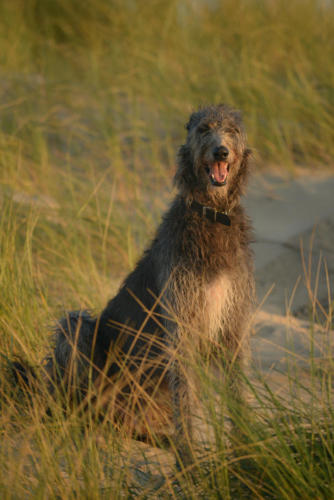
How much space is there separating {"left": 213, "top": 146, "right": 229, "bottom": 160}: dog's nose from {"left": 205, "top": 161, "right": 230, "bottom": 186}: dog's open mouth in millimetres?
48

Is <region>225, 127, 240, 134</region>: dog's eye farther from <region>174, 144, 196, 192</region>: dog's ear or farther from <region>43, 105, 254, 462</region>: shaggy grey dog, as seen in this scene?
<region>174, 144, 196, 192</region>: dog's ear

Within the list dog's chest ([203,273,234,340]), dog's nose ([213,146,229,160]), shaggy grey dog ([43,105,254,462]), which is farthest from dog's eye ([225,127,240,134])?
dog's chest ([203,273,234,340])

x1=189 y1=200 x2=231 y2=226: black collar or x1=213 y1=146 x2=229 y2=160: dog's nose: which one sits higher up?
x1=213 y1=146 x2=229 y2=160: dog's nose

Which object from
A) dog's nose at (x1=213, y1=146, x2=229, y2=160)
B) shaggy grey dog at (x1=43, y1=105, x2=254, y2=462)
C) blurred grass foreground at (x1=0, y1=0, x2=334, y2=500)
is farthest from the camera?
shaggy grey dog at (x1=43, y1=105, x2=254, y2=462)

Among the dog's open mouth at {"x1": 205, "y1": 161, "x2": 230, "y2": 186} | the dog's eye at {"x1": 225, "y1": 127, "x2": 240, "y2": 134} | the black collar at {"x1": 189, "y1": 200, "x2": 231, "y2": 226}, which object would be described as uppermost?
the dog's eye at {"x1": 225, "y1": 127, "x2": 240, "y2": 134}

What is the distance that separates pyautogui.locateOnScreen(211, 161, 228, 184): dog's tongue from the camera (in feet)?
10.00

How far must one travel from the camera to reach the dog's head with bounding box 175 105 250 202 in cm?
304

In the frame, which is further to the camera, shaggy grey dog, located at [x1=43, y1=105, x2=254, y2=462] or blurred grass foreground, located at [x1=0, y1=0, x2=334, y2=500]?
shaggy grey dog, located at [x1=43, y1=105, x2=254, y2=462]

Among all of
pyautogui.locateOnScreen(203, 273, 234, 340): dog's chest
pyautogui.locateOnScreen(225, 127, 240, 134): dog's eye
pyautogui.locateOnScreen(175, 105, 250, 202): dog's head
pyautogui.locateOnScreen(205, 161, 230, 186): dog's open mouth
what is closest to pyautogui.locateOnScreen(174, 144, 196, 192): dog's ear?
pyautogui.locateOnScreen(175, 105, 250, 202): dog's head

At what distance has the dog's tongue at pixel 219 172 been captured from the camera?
3.05 m

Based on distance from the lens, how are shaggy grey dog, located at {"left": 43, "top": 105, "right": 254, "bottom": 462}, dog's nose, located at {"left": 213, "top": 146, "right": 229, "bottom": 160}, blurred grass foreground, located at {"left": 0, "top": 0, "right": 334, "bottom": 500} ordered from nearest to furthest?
1. blurred grass foreground, located at {"left": 0, "top": 0, "right": 334, "bottom": 500}
2. dog's nose, located at {"left": 213, "top": 146, "right": 229, "bottom": 160}
3. shaggy grey dog, located at {"left": 43, "top": 105, "right": 254, "bottom": 462}

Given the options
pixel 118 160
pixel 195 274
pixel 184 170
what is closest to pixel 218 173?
pixel 184 170

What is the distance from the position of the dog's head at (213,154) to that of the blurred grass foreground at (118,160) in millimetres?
312

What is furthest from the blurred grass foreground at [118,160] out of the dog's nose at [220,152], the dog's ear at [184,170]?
the dog's nose at [220,152]
